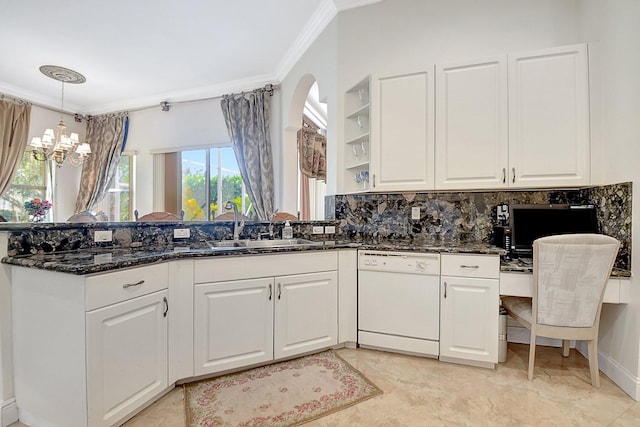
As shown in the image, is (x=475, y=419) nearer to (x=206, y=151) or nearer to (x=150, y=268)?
(x=150, y=268)

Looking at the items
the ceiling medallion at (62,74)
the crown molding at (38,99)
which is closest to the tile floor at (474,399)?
the ceiling medallion at (62,74)

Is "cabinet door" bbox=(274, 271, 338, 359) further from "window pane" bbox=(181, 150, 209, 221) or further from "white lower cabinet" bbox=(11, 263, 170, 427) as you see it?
"window pane" bbox=(181, 150, 209, 221)

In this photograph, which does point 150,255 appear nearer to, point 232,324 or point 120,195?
point 232,324

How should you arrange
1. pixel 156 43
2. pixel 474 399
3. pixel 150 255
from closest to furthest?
pixel 150 255, pixel 474 399, pixel 156 43

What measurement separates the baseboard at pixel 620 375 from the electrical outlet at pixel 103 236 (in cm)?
334

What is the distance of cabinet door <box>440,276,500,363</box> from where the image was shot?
2145 millimetres

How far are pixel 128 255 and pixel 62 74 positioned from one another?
14.2 feet

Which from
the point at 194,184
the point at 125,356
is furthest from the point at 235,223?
the point at 194,184

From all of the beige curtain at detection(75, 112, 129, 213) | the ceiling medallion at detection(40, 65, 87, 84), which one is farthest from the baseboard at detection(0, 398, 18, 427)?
the beige curtain at detection(75, 112, 129, 213)

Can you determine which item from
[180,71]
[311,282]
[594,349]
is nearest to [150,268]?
[311,282]

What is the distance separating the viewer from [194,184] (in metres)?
5.27

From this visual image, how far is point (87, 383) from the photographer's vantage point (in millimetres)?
1405

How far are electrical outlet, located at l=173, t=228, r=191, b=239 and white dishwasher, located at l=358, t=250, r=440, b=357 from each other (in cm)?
133

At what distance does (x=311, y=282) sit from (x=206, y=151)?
12.1 feet
